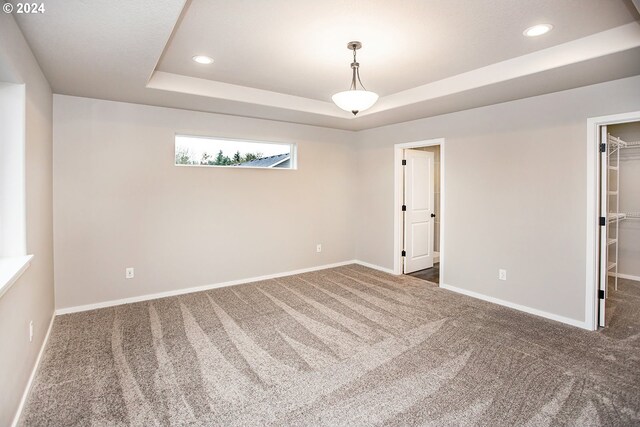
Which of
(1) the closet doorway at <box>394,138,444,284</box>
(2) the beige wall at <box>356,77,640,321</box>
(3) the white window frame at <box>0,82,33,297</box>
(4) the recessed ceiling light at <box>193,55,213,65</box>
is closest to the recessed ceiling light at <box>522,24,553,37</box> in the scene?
(2) the beige wall at <box>356,77,640,321</box>

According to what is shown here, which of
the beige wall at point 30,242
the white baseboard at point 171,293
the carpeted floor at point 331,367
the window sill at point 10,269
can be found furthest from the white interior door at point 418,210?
the window sill at point 10,269

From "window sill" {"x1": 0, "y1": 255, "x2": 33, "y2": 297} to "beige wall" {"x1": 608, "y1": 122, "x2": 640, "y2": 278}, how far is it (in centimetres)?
671

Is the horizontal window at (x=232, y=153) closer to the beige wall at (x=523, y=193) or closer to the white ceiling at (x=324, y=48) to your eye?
the white ceiling at (x=324, y=48)

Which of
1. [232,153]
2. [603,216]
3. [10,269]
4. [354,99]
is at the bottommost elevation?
[10,269]

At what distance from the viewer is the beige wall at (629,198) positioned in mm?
4871

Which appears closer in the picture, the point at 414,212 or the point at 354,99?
the point at 354,99

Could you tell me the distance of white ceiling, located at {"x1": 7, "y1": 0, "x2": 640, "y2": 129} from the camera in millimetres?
2221

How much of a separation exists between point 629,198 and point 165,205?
6.53 m

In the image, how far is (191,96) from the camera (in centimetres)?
373

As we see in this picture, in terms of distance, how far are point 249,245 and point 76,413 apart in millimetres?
2993

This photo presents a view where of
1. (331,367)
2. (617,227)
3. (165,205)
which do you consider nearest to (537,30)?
(331,367)

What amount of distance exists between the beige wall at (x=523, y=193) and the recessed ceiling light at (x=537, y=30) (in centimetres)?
115

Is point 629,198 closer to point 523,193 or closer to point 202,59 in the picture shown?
point 523,193

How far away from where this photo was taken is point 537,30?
8.39 ft
